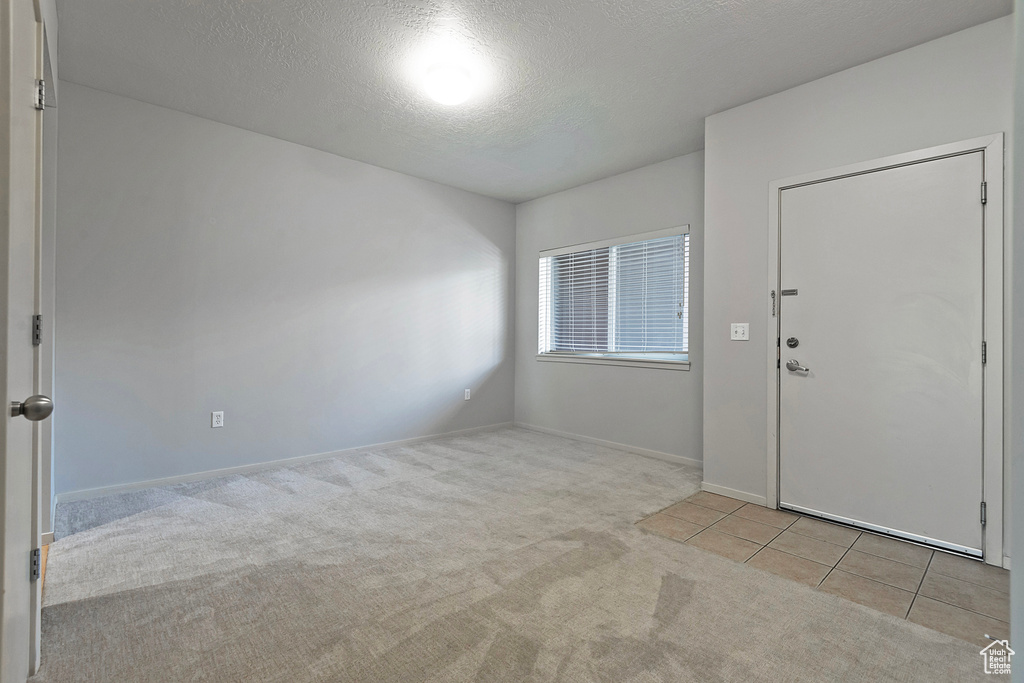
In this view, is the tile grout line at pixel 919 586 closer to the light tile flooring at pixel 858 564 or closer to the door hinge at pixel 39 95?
the light tile flooring at pixel 858 564

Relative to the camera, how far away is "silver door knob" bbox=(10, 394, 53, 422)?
2.95 ft

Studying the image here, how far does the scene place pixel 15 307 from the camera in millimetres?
927

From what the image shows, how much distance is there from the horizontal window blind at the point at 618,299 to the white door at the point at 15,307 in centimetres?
405

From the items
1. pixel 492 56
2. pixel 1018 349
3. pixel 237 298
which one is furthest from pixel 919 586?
pixel 237 298

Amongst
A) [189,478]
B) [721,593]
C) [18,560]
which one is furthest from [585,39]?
[189,478]

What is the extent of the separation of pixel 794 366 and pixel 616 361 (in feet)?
5.99

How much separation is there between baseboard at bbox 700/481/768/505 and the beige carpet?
506mm

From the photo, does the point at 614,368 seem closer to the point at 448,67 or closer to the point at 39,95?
the point at 448,67

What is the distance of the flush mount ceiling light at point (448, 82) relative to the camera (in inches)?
110

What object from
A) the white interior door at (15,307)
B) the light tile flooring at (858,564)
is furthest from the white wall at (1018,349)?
the light tile flooring at (858,564)

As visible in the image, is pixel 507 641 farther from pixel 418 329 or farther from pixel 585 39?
pixel 418 329

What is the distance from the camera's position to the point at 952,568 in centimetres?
231

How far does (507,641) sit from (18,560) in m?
1.38

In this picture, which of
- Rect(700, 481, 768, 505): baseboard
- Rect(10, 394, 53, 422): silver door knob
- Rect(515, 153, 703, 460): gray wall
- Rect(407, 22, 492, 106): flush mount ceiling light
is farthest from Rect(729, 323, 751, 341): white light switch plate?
Rect(10, 394, 53, 422): silver door knob
